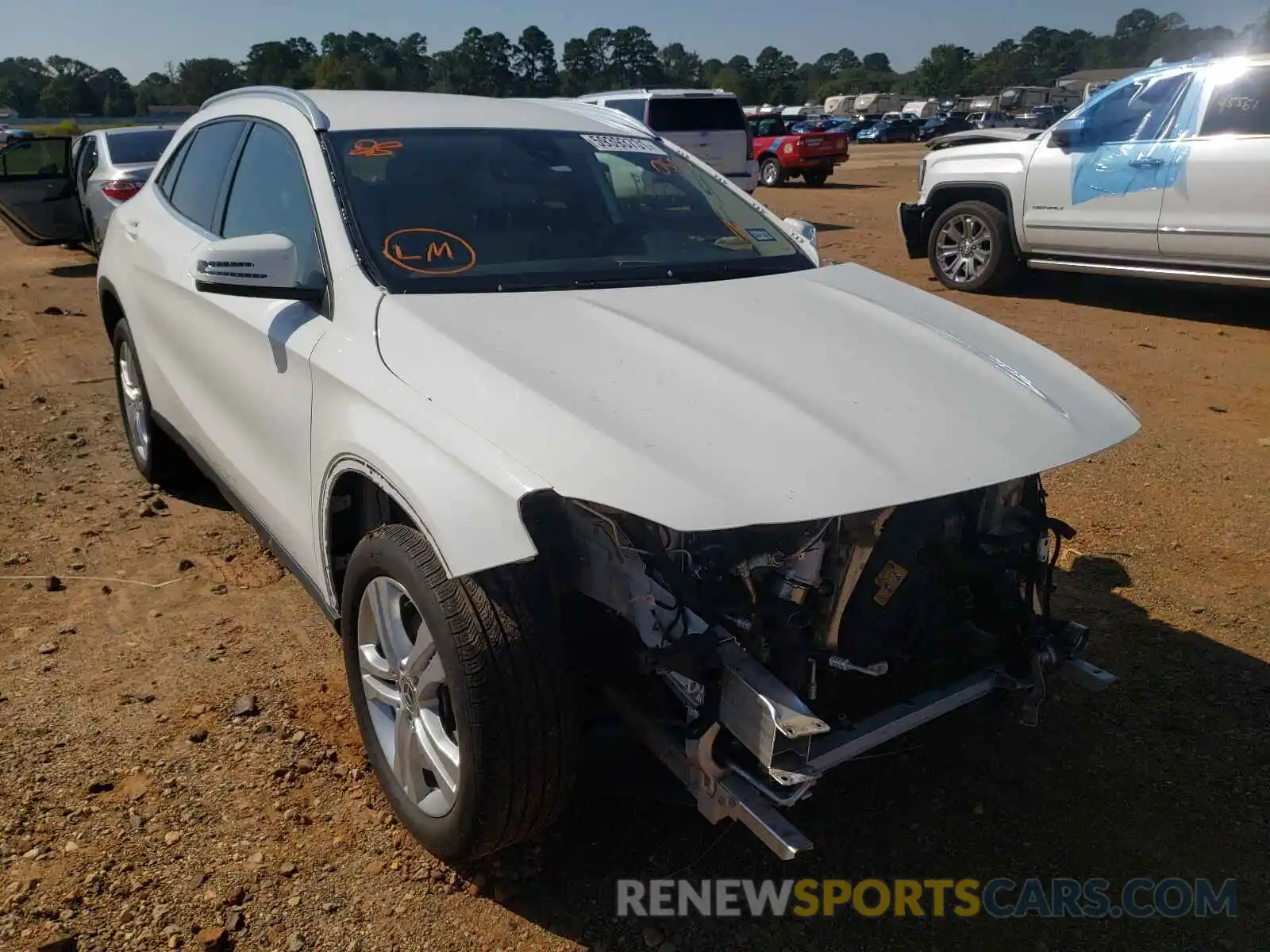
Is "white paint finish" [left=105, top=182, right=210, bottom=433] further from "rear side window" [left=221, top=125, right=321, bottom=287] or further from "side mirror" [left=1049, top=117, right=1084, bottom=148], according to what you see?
"side mirror" [left=1049, top=117, right=1084, bottom=148]

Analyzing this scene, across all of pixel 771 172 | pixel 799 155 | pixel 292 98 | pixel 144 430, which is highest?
pixel 292 98

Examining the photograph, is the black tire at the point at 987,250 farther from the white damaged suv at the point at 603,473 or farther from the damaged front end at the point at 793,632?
the damaged front end at the point at 793,632

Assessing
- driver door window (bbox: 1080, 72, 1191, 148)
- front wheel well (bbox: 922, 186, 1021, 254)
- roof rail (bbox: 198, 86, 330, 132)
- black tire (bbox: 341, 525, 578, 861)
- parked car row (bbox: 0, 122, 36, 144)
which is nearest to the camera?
black tire (bbox: 341, 525, 578, 861)

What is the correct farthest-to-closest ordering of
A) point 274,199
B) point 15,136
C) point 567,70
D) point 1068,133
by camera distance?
point 567,70 → point 15,136 → point 1068,133 → point 274,199

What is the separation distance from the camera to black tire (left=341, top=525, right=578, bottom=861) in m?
2.15

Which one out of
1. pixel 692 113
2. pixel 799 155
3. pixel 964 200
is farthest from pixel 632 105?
pixel 799 155

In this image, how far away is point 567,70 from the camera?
10419 centimetres

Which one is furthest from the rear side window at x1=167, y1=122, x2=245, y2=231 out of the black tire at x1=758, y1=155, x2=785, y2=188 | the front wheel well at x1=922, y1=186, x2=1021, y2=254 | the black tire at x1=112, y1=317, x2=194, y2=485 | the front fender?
the black tire at x1=758, y1=155, x2=785, y2=188

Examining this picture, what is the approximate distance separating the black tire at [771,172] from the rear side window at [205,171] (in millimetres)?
20886

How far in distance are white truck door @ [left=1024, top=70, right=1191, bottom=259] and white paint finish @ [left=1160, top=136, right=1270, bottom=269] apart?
0.14 metres

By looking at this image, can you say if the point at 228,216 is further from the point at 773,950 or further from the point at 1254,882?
the point at 1254,882

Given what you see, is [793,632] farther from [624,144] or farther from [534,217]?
[624,144]

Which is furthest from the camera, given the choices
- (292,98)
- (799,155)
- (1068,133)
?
(799,155)

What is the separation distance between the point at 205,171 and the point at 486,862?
9.56 ft
